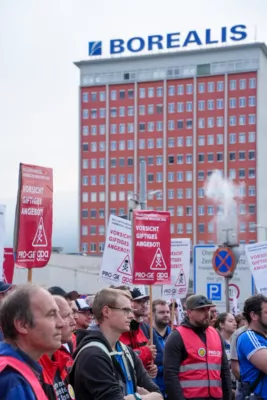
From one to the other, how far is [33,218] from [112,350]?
2.39 meters

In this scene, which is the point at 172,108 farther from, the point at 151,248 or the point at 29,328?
the point at 29,328

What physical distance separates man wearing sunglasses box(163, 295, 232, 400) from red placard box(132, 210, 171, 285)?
2078 millimetres

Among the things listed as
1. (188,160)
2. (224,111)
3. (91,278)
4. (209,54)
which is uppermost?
(209,54)

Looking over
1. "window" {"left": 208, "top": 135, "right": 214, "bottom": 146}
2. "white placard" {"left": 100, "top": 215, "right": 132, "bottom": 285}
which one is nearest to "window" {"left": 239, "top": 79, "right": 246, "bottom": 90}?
"window" {"left": 208, "top": 135, "right": 214, "bottom": 146}

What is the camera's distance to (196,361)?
736cm

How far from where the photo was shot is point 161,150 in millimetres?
114250

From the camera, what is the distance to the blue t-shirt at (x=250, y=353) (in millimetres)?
6824

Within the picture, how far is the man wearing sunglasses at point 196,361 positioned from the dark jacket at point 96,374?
206 cm

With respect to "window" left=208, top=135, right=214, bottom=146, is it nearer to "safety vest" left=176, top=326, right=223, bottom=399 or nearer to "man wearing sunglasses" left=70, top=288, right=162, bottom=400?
"safety vest" left=176, top=326, right=223, bottom=399

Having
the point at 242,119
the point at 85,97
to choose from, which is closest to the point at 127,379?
the point at 242,119

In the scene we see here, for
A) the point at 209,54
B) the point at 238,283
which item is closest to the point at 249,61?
the point at 209,54

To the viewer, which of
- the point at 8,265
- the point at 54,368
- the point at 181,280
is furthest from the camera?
the point at 181,280

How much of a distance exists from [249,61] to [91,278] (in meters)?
67.3

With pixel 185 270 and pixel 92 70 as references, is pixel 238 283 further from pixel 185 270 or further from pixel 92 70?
pixel 92 70
